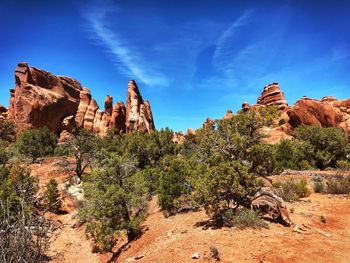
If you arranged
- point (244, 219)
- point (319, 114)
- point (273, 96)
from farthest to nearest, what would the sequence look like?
1. point (273, 96)
2. point (319, 114)
3. point (244, 219)

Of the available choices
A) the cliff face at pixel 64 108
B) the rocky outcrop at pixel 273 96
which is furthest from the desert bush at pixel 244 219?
the rocky outcrop at pixel 273 96

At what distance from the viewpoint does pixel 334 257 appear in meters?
7.91

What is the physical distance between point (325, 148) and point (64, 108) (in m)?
55.1

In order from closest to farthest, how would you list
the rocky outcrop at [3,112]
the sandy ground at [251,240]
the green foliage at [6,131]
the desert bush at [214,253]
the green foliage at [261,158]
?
the desert bush at [214,253] < the sandy ground at [251,240] < the green foliage at [261,158] < the green foliage at [6,131] < the rocky outcrop at [3,112]

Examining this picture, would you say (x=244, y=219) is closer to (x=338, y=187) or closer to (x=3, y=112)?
(x=338, y=187)

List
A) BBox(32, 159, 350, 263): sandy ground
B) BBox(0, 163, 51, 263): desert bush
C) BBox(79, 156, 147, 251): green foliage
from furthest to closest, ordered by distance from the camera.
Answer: BBox(79, 156, 147, 251): green foliage < BBox(32, 159, 350, 263): sandy ground < BBox(0, 163, 51, 263): desert bush

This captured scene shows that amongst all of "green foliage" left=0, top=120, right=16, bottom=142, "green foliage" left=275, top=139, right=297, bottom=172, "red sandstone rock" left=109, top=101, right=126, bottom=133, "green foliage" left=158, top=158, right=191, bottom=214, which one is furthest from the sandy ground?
"red sandstone rock" left=109, top=101, right=126, bottom=133

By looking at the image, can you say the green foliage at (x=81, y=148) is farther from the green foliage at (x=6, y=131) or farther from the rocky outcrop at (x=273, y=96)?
the rocky outcrop at (x=273, y=96)

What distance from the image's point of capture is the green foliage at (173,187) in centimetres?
1538

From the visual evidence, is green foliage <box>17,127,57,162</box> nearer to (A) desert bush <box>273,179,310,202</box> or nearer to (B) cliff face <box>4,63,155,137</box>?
(B) cliff face <box>4,63,155,137</box>

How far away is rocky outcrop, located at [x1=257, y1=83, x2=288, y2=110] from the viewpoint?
236 ft

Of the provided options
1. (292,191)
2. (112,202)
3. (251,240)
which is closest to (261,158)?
(251,240)

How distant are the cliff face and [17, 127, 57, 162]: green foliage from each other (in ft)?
34.8

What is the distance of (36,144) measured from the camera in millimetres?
38125
